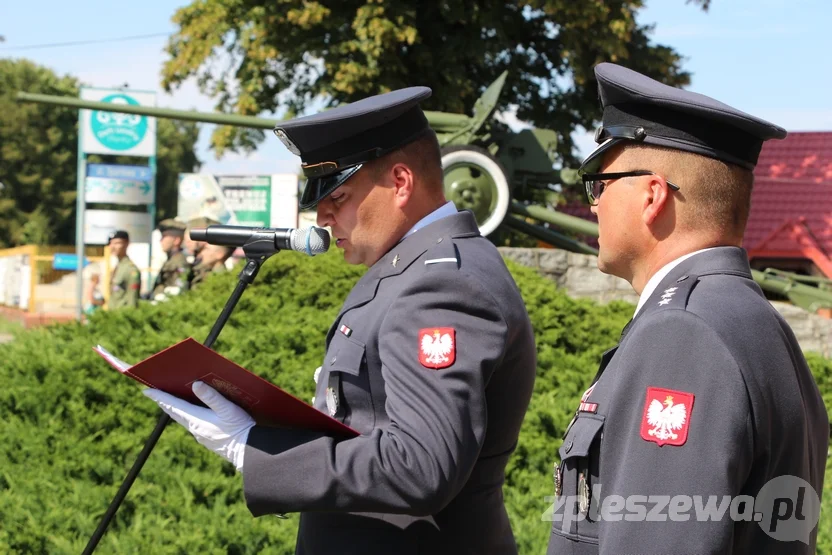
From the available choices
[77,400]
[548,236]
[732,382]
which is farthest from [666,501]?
[548,236]

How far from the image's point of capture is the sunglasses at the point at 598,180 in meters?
1.70

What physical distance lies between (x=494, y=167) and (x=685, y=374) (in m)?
8.60

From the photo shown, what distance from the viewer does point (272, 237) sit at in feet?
7.96

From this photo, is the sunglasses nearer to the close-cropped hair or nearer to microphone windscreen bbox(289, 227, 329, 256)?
the close-cropped hair

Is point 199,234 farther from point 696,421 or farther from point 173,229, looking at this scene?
point 173,229

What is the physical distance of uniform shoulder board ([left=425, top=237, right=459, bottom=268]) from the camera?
214 centimetres

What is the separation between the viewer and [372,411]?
6.93 ft

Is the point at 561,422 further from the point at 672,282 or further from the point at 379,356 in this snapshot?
the point at 672,282

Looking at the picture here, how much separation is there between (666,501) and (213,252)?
30.0 ft

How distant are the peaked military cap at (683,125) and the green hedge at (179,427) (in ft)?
8.74

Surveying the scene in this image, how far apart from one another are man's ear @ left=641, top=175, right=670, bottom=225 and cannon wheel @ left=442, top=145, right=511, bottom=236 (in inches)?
318

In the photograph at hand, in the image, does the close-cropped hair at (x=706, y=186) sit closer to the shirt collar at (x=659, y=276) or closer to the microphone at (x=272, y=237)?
the shirt collar at (x=659, y=276)

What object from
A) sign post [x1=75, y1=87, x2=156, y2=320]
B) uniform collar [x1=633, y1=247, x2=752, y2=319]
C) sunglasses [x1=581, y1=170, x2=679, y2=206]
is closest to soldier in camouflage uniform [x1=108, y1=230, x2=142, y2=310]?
sign post [x1=75, y1=87, x2=156, y2=320]

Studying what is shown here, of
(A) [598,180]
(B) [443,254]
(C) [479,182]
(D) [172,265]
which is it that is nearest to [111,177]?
(D) [172,265]
